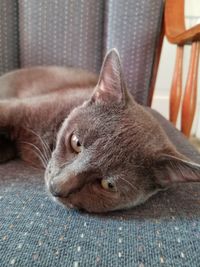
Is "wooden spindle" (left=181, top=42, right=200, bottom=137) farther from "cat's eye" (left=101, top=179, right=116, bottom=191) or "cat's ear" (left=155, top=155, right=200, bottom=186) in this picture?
"cat's eye" (left=101, top=179, right=116, bottom=191)

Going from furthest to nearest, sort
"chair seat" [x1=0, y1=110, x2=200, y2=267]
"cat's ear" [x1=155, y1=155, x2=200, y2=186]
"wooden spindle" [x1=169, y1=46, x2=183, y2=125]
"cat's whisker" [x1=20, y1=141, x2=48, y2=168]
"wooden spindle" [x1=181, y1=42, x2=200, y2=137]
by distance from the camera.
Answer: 1. "wooden spindle" [x1=169, y1=46, x2=183, y2=125]
2. "wooden spindle" [x1=181, y1=42, x2=200, y2=137]
3. "cat's whisker" [x1=20, y1=141, x2=48, y2=168]
4. "cat's ear" [x1=155, y1=155, x2=200, y2=186]
5. "chair seat" [x1=0, y1=110, x2=200, y2=267]

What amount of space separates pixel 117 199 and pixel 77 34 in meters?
0.95

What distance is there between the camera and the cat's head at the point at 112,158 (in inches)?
26.2

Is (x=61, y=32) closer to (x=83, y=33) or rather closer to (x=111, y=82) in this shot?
(x=83, y=33)

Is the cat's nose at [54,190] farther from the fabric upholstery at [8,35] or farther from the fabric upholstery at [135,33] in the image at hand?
the fabric upholstery at [8,35]

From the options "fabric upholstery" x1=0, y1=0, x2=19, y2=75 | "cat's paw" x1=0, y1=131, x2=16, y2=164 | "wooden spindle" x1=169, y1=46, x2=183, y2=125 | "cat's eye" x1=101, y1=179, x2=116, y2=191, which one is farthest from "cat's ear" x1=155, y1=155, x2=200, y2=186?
"fabric upholstery" x1=0, y1=0, x2=19, y2=75

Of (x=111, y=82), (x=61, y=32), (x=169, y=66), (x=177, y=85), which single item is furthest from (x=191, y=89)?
(x=169, y=66)

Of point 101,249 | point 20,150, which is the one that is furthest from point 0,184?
point 101,249

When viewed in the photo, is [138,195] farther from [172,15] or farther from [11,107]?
[172,15]

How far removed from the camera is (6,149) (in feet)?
3.05

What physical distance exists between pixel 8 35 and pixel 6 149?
71cm

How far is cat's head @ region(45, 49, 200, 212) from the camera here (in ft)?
2.19

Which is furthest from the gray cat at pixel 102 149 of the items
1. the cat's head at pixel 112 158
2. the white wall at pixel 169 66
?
the white wall at pixel 169 66

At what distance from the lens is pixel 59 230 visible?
1.89ft
